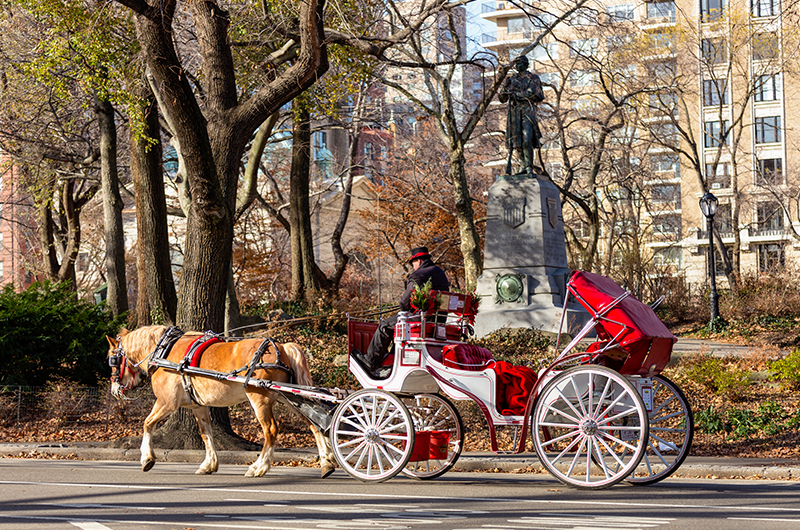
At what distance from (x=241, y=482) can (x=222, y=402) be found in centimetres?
109

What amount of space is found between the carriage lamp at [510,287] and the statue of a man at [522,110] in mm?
2859

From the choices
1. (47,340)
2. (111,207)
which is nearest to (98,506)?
(47,340)

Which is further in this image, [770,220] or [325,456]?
[770,220]

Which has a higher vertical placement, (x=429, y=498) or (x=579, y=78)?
(x=579, y=78)

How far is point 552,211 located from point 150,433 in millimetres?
12579

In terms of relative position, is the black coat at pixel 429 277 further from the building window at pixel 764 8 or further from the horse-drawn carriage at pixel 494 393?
the building window at pixel 764 8

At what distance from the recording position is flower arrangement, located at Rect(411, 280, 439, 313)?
966cm

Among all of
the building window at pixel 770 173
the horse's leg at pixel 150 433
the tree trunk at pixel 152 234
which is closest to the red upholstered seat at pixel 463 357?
the horse's leg at pixel 150 433

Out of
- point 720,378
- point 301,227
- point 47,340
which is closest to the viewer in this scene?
point 720,378

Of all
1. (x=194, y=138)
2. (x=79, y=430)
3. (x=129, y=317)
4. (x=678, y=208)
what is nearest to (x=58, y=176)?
(x=129, y=317)

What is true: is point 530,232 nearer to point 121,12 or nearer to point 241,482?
point 121,12

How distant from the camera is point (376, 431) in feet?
30.1

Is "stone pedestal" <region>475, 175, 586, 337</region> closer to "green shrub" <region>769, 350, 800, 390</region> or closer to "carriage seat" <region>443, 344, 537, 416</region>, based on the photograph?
"green shrub" <region>769, 350, 800, 390</region>

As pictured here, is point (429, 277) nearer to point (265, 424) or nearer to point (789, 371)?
point (265, 424)
